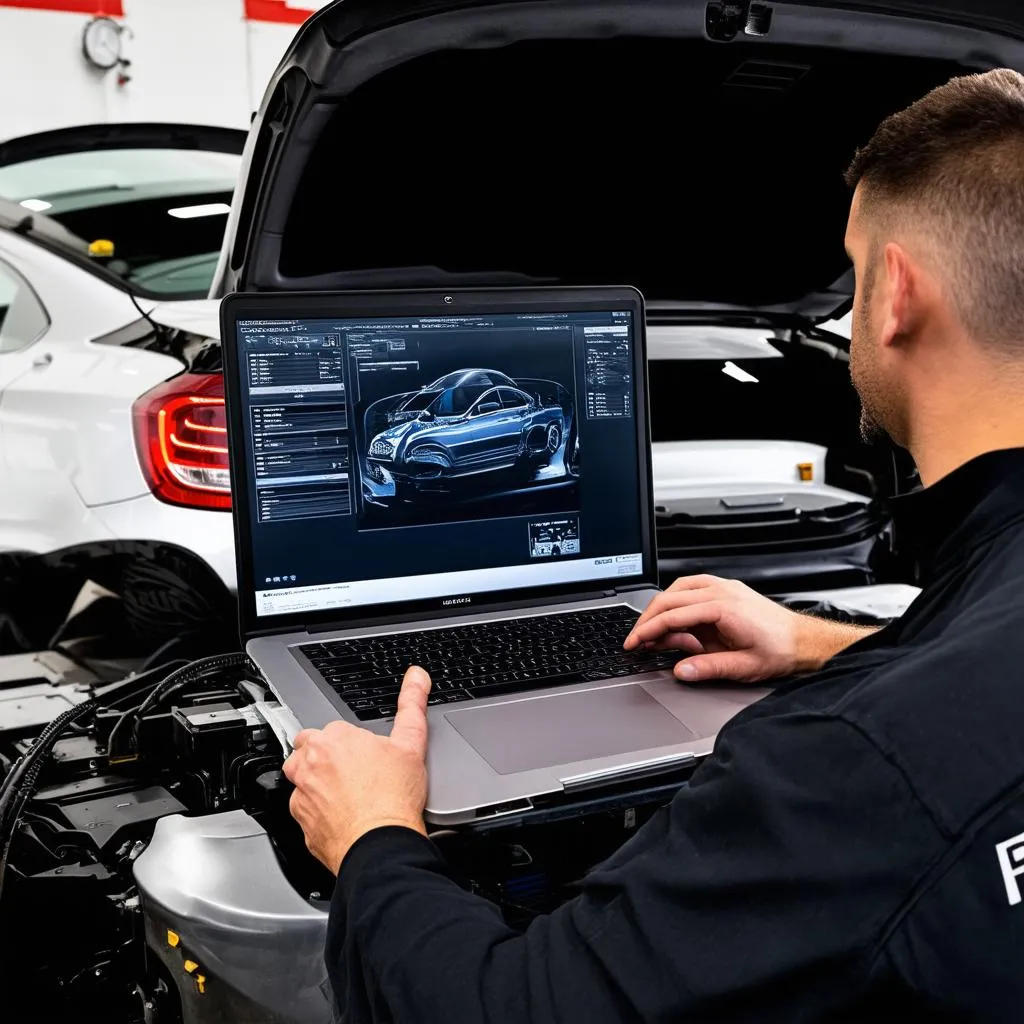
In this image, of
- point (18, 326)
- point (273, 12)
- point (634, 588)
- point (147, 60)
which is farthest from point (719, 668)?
point (273, 12)

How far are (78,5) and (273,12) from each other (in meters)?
1.03

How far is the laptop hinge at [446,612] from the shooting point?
1.35m

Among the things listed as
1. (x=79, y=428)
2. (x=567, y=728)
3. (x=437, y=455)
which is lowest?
(x=79, y=428)

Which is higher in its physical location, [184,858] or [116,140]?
[116,140]

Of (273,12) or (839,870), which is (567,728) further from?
(273,12)

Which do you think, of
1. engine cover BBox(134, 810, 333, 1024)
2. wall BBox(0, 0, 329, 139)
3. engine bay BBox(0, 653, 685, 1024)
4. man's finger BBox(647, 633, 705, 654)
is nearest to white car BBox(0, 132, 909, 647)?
engine bay BBox(0, 653, 685, 1024)

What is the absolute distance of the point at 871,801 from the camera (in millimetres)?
593

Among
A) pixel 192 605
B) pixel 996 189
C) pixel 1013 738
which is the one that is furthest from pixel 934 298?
pixel 192 605

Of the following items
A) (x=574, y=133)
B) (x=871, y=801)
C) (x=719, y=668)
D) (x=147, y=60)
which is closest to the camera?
(x=871, y=801)

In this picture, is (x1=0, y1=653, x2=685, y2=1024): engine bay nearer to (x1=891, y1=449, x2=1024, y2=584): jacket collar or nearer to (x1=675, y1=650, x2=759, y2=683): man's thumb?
(x1=675, y1=650, x2=759, y2=683): man's thumb

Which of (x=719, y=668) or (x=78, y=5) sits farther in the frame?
(x=78, y=5)

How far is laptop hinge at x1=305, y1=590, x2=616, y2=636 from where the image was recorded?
1.35m

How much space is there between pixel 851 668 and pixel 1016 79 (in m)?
0.52

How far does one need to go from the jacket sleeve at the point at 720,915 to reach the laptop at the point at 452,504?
380mm
